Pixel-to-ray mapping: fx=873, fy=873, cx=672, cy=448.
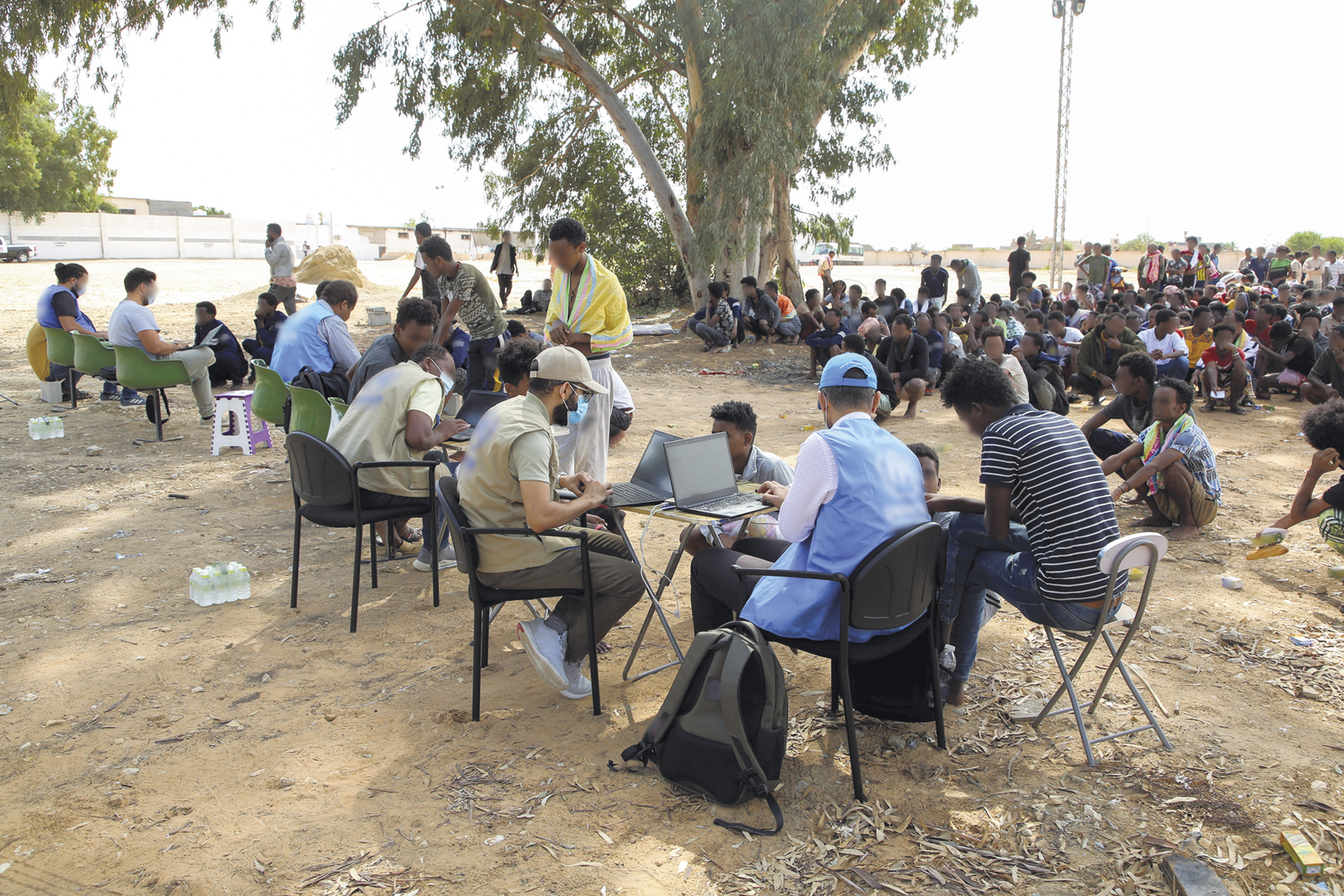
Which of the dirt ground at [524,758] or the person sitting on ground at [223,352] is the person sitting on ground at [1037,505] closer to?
the dirt ground at [524,758]

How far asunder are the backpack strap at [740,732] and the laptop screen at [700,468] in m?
0.85

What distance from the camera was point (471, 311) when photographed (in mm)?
7195

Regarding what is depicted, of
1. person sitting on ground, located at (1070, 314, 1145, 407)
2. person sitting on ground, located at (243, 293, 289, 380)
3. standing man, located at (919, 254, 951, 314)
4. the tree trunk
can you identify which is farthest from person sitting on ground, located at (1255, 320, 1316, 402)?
person sitting on ground, located at (243, 293, 289, 380)

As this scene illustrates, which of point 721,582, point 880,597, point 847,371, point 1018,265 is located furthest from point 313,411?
point 1018,265

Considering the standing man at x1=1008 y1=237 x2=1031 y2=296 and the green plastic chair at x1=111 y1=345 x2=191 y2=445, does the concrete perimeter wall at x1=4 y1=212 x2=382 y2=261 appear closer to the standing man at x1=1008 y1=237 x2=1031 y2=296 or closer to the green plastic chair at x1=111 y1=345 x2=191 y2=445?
the standing man at x1=1008 y1=237 x2=1031 y2=296

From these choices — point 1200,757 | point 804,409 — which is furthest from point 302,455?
point 804,409

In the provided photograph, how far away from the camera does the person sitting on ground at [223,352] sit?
368 inches

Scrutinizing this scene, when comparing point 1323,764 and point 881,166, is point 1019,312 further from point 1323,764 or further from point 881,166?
point 1323,764

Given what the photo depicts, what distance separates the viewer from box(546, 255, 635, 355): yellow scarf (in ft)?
17.6

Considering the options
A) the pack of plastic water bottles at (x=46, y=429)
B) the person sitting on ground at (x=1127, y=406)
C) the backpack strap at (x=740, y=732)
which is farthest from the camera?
the pack of plastic water bottles at (x=46, y=429)

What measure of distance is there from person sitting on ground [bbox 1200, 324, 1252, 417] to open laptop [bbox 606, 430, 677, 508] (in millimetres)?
9123

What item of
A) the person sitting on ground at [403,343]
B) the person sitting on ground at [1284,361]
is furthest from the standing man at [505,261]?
the person sitting on ground at [403,343]

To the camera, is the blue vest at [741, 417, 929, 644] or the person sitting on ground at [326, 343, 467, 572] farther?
the person sitting on ground at [326, 343, 467, 572]

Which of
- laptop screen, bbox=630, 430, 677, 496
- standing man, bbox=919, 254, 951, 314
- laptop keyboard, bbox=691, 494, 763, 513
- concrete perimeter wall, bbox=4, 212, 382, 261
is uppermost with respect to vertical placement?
concrete perimeter wall, bbox=4, 212, 382, 261
